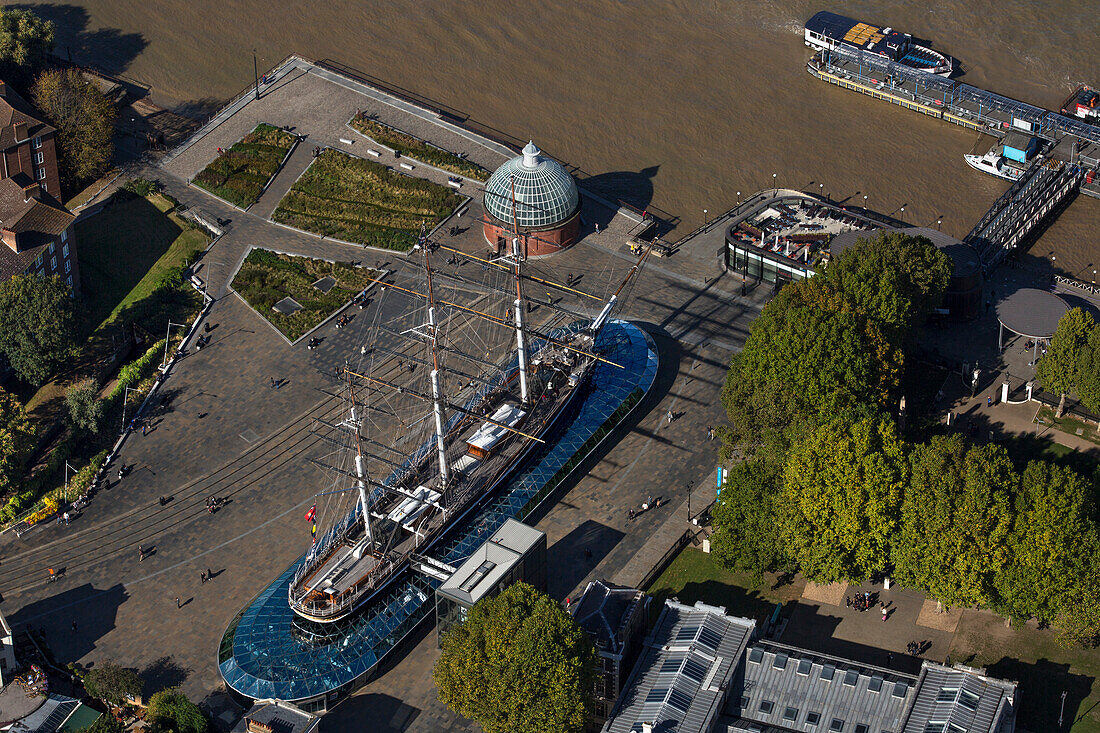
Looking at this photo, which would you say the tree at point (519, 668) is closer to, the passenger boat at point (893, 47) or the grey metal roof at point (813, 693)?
the grey metal roof at point (813, 693)

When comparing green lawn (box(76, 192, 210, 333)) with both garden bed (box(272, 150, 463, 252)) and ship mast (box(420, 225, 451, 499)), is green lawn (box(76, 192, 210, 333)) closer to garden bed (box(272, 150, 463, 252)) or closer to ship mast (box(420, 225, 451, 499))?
garden bed (box(272, 150, 463, 252))

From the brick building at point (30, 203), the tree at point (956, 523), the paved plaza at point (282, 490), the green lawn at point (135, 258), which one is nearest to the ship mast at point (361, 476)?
the paved plaza at point (282, 490)

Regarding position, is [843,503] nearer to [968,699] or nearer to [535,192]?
[968,699]

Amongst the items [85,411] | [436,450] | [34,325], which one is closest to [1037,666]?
[436,450]

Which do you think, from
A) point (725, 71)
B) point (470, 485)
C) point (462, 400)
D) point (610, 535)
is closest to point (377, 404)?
point (462, 400)

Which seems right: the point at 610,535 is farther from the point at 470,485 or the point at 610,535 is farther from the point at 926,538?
the point at 926,538

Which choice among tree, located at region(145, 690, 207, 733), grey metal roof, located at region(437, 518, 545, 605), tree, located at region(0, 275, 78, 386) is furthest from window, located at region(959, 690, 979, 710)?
tree, located at region(0, 275, 78, 386)
